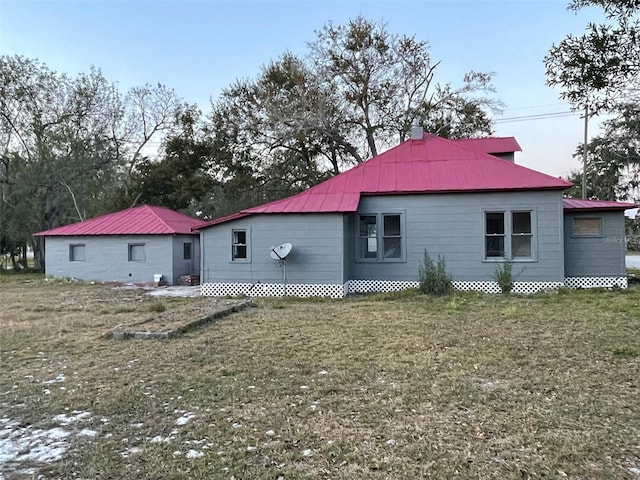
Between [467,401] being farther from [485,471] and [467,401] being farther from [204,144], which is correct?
[204,144]

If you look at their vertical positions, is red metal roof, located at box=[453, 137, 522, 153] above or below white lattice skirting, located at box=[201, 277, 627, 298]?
above

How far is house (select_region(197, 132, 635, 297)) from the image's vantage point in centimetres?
1197

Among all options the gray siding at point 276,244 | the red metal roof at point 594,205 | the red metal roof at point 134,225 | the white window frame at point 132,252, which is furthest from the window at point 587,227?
the white window frame at point 132,252

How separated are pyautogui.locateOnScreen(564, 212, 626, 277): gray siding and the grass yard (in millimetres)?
5296

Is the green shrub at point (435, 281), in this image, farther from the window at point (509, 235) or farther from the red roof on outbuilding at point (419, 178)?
the red roof on outbuilding at point (419, 178)

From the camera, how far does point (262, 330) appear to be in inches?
283

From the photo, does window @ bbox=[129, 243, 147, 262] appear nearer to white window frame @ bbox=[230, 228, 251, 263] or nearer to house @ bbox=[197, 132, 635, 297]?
house @ bbox=[197, 132, 635, 297]

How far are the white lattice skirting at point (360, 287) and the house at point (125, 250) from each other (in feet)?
17.1

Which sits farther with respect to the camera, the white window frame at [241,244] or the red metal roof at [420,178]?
the white window frame at [241,244]

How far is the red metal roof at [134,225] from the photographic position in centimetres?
1719

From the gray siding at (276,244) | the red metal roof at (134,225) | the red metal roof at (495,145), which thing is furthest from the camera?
the red metal roof at (134,225)

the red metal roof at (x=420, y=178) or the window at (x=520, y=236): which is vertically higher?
the red metal roof at (x=420, y=178)

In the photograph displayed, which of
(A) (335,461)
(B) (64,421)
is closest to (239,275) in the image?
(B) (64,421)

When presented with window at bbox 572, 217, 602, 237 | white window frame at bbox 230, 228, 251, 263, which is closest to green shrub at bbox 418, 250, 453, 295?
window at bbox 572, 217, 602, 237
